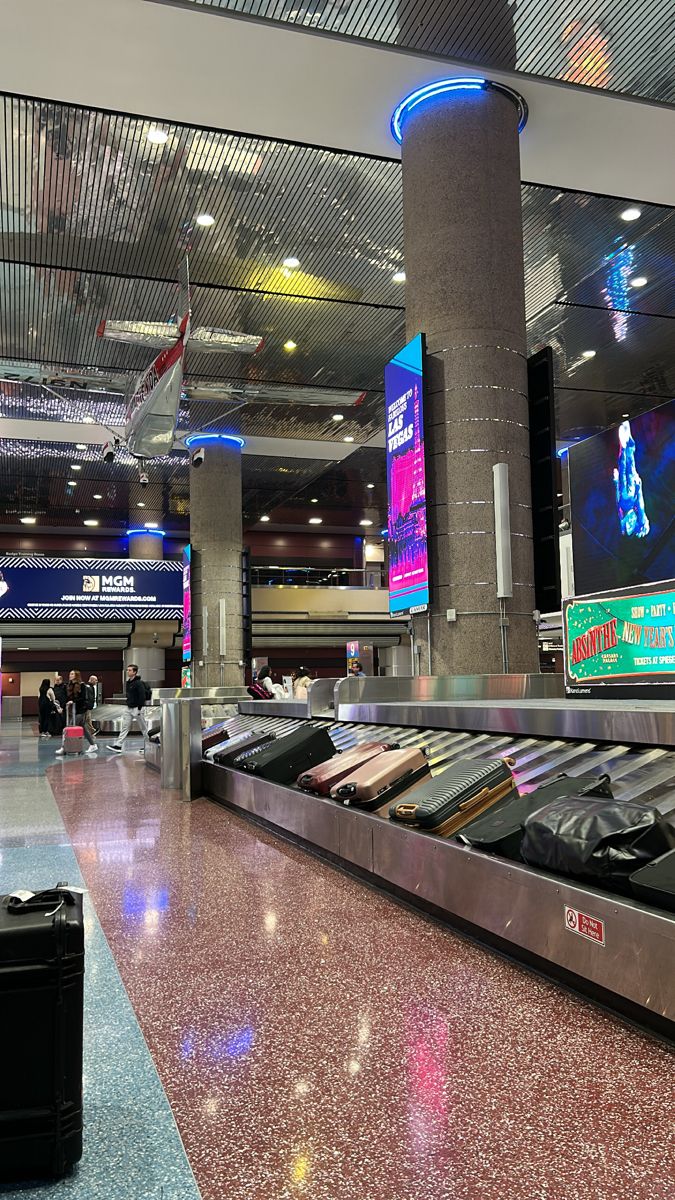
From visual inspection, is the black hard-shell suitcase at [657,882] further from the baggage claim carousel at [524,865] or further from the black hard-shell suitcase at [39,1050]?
the black hard-shell suitcase at [39,1050]

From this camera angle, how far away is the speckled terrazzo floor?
170 cm

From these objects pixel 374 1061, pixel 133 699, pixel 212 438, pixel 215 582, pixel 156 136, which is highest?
pixel 156 136

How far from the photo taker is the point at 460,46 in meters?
7.68

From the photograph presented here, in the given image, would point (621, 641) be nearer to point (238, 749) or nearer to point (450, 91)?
point (238, 749)

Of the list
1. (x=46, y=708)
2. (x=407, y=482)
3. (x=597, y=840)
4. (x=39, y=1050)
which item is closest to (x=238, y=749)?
(x=407, y=482)

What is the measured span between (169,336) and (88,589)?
48.5ft

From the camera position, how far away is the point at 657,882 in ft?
7.77

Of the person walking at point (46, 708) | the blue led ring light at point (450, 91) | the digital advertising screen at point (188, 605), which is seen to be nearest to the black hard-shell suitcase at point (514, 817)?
the blue led ring light at point (450, 91)

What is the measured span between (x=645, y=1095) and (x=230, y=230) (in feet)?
35.7

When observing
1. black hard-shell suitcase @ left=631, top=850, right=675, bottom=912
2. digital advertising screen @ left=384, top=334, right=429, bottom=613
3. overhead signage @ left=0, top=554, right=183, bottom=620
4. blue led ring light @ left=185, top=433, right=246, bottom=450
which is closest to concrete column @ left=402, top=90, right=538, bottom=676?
digital advertising screen @ left=384, top=334, right=429, bottom=613

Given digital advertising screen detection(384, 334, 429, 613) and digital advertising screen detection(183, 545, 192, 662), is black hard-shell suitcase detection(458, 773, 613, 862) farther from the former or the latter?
digital advertising screen detection(183, 545, 192, 662)

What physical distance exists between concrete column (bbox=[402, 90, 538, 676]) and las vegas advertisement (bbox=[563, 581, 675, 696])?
1996mm

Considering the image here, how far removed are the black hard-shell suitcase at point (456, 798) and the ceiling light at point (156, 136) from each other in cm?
785

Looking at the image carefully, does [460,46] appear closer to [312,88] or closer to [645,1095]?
[312,88]
